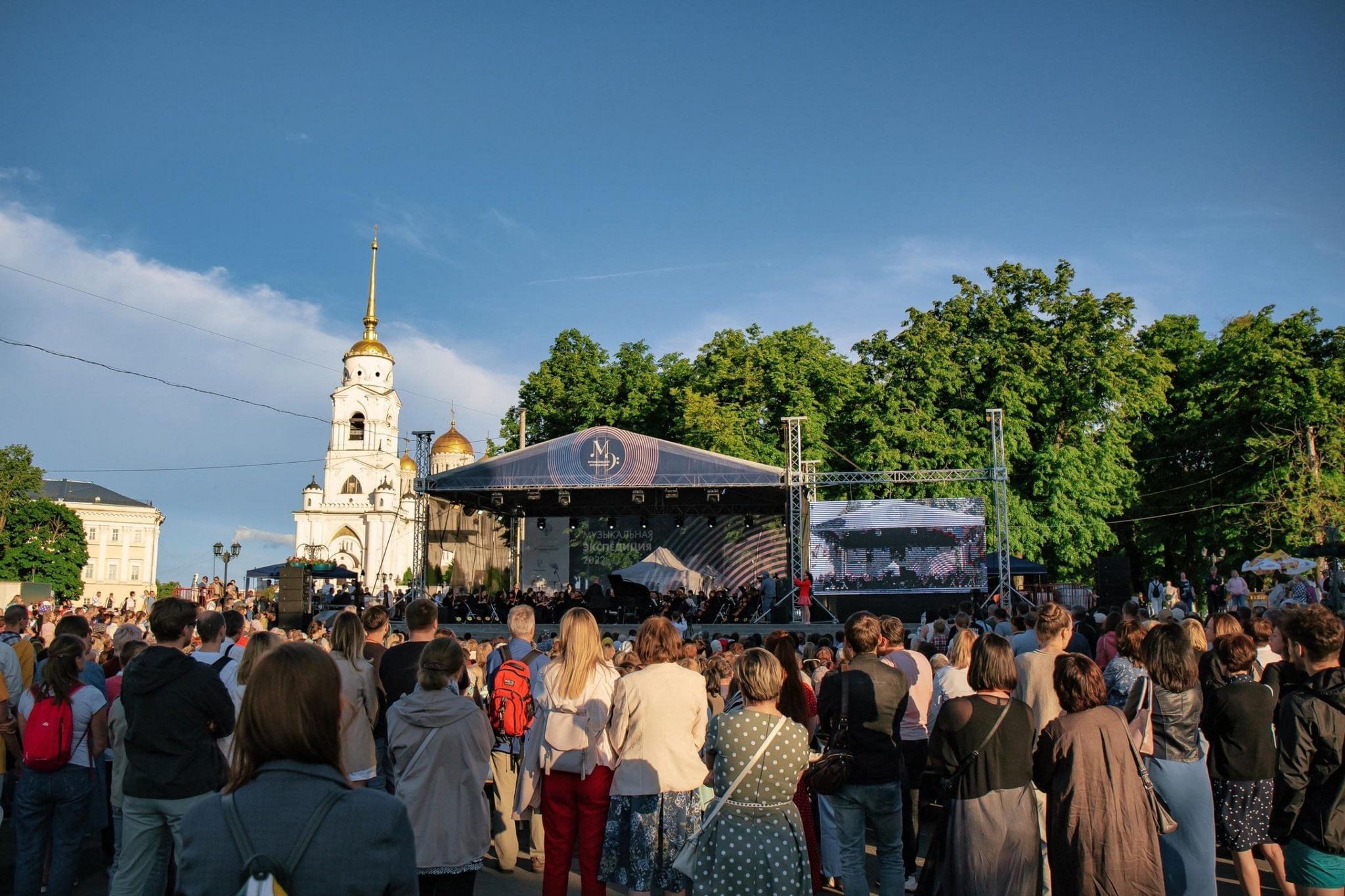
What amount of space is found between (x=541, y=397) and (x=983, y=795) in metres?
30.5

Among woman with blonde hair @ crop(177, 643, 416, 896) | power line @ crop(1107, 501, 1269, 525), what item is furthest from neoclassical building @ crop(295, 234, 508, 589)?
woman with blonde hair @ crop(177, 643, 416, 896)

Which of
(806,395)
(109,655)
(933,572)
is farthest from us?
(806,395)

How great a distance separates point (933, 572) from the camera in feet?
68.1

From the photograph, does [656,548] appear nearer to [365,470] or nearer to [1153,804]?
[1153,804]

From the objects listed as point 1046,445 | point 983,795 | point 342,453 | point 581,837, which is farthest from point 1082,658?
point 342,453

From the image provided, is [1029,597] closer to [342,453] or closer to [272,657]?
[272,657]

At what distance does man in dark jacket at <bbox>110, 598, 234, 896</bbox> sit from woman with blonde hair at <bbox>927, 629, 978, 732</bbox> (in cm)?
384

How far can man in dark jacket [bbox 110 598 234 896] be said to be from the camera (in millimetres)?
4113

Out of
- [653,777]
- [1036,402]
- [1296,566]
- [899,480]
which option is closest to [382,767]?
[653,777]

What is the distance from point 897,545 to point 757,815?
17950mm

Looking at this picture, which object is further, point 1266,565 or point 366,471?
point 366,471

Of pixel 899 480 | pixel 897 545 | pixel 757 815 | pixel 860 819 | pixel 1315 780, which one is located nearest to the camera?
pixel 757 815

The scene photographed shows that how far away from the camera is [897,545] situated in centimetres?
2095

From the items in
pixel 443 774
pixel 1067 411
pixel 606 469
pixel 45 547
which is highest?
pixel 1067 411
